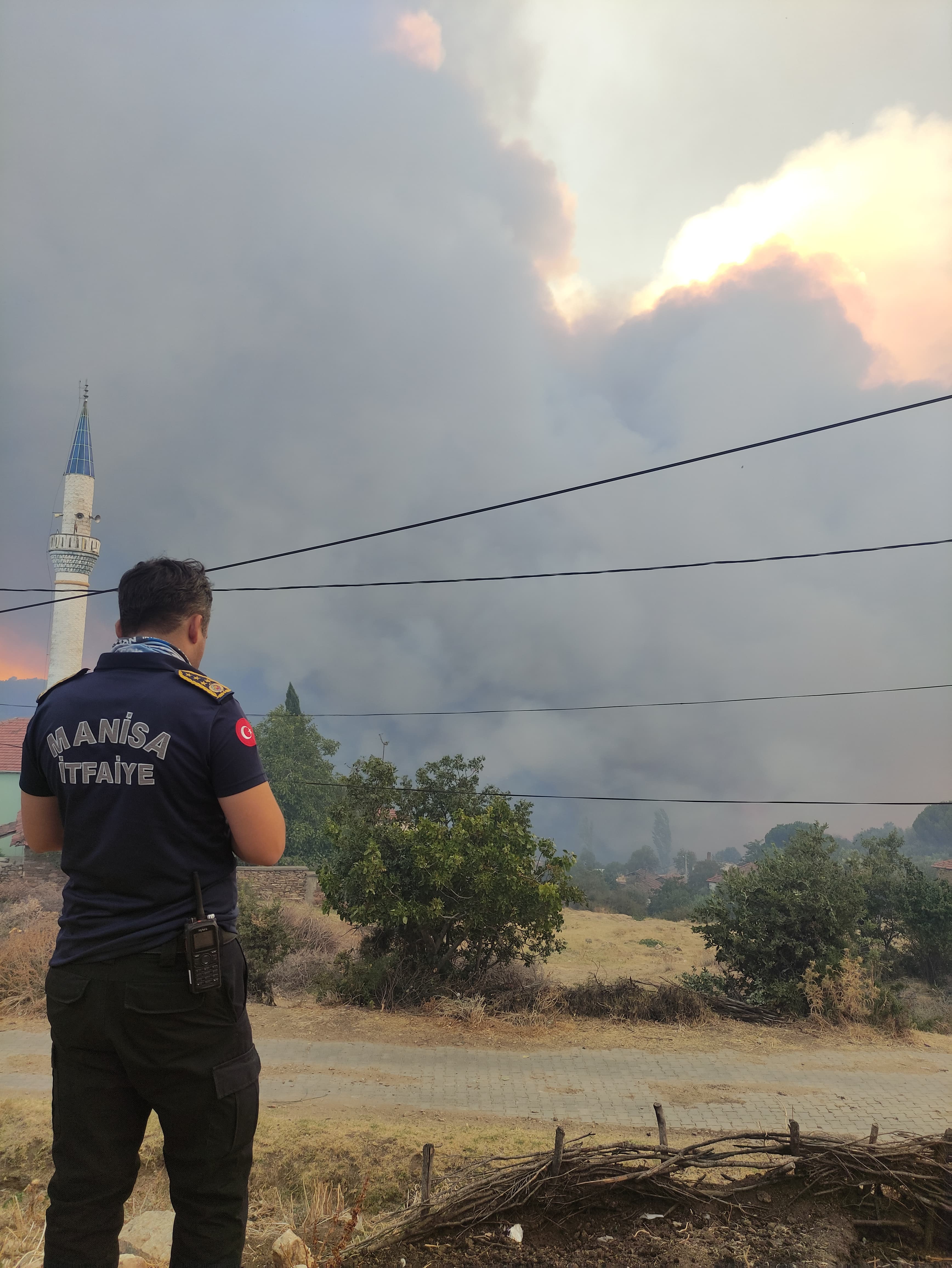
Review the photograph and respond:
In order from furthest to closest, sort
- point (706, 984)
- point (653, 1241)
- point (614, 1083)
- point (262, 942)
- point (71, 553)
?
1. point (71, 553)
2. point (262, 942)
3. point (706, 984)
4. point (614, 1083)
5. point (653, 1241)

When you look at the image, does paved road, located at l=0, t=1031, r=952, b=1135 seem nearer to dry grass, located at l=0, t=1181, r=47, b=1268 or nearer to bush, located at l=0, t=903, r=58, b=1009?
bush, located at l=0, t=903, r=58, b=1009

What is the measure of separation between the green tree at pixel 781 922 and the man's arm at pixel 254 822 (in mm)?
14301

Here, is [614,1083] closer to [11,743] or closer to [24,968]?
[24,968]

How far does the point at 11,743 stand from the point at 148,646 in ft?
163

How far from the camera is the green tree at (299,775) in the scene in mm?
41344

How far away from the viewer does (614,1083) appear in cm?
987

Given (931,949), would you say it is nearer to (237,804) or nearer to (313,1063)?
(313,1063)

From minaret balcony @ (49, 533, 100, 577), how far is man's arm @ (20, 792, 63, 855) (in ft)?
118

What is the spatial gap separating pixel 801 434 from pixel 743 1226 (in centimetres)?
831

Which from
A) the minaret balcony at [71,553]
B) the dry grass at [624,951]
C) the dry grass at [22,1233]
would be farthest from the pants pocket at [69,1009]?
the minaret balcony at [71,553]

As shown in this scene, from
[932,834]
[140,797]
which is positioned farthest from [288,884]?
[932,834]

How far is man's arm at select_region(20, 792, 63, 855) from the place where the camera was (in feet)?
7.61

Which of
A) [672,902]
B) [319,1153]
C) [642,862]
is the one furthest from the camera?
[642,862]

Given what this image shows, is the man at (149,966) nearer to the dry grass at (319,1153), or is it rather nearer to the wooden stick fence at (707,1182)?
the wooden stick fence at (707,1182)
